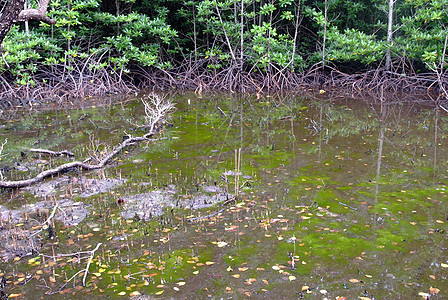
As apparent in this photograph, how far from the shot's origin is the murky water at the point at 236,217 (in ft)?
10.6

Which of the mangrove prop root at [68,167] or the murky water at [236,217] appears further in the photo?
the mangrove prop root at [68,167]

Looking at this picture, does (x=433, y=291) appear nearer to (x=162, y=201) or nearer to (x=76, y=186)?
(x=162, y=201)

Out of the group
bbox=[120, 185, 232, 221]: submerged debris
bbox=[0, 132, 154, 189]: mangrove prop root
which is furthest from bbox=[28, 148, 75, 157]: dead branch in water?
bbox=[120, 185, 232, 221]: submerged debris

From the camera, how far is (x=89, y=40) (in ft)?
40.8

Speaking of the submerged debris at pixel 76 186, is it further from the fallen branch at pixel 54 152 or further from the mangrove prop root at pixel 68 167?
the fallen branch at pixel 54 152

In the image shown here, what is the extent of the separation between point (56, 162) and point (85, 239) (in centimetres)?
242

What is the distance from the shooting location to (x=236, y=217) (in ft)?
14.0

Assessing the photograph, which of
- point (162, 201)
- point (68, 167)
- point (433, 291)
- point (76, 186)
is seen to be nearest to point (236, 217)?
point (162, 201)

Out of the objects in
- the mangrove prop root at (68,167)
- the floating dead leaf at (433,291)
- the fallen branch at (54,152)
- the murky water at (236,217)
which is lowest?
the floating dead leaf at (433,291)

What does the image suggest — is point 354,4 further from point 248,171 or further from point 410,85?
point 248,171

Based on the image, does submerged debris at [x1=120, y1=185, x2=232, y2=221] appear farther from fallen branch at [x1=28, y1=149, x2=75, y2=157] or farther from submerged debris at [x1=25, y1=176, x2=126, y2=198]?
fallen branch at [x1=28, y1=149, x2=75, y2=157]

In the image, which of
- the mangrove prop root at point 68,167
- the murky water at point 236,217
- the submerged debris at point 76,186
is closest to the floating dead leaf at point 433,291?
the murky water at point 236,217

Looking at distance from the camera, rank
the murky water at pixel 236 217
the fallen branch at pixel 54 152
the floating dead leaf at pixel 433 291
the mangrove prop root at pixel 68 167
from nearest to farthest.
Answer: the floating dead leaf at pixel 433 291, the murky water at pixel 236 217, the mangrove prop root at pixel 68 167, the fallen branch at pixel 54 152

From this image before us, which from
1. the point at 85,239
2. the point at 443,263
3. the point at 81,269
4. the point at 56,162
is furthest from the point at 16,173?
the point at 443,263
